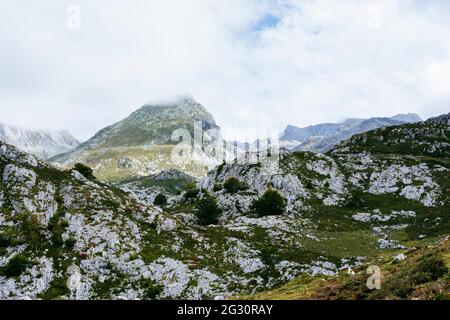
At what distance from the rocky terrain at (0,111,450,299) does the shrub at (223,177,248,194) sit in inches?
44.1

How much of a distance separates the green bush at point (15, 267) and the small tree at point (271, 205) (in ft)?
211

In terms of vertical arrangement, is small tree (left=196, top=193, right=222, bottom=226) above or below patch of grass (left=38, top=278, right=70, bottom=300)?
above

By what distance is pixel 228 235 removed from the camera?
90.3 meters

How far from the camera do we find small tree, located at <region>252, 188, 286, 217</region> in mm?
110875

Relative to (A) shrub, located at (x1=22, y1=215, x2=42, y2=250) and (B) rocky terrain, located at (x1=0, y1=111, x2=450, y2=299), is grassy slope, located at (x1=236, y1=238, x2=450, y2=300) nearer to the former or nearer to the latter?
(B) rocky terrain, located at (x1=0, y1=111, x2=450, y2=299)

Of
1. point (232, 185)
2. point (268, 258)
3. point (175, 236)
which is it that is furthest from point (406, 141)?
point (175, 236)

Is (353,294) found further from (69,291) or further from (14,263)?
(14,263)

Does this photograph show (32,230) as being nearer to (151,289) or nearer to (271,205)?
(151,289)

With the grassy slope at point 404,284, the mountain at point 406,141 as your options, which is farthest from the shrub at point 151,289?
the mountain at point 406,141

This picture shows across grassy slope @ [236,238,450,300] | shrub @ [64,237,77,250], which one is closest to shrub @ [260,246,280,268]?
grassy slope @ [236,238,450,300]
